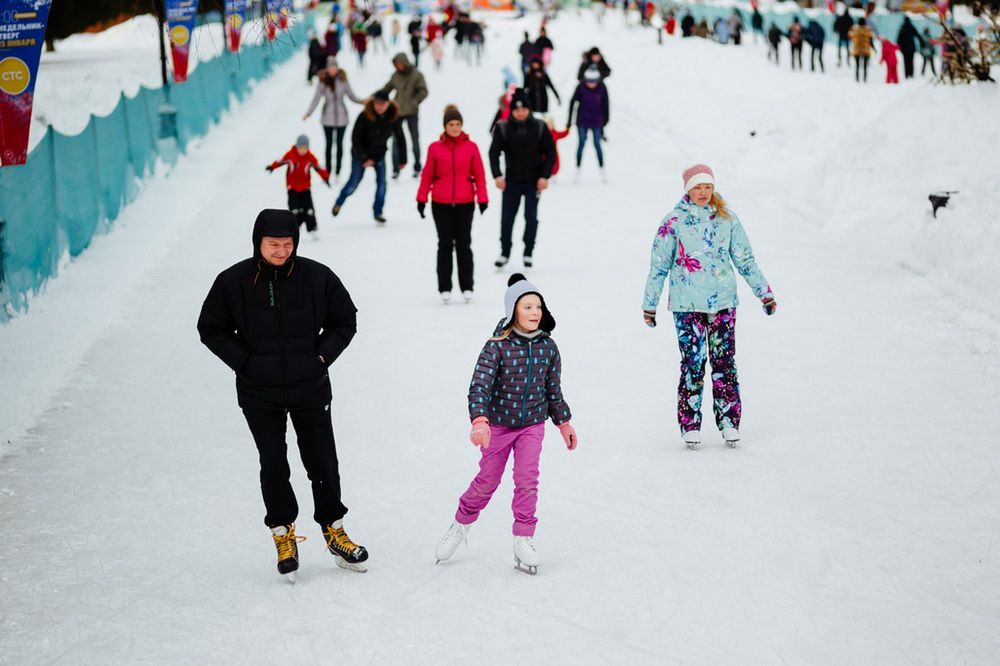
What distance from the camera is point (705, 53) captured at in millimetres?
35938

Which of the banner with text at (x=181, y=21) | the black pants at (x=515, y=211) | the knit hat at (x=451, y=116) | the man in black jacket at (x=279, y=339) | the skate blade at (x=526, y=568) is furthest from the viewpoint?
the banner with text at (x=181, y=21)

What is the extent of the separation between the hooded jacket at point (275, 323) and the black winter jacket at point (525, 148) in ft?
22.0

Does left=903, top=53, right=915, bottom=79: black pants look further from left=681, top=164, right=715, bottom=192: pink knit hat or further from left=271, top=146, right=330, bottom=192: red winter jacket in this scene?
left=681, top=164, right=715, bottom=192: pink knit hat

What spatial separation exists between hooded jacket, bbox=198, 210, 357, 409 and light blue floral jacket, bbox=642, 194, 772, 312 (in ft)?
7.41

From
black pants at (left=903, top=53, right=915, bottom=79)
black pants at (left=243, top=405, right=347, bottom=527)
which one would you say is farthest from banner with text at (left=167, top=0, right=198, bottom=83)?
black pants at (left=903, top=53, right=915, bottom=79)

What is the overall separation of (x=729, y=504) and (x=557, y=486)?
90 centimetres

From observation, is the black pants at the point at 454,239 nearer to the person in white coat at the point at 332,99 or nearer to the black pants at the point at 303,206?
the black pants at the point at 303,206

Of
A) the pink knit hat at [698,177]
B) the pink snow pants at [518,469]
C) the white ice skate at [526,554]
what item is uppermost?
the pink knit hat at [698,177]

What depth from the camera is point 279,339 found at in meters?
5.30

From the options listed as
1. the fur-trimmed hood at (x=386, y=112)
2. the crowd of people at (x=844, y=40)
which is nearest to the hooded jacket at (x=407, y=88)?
the fur-trimmed hood at (x=386, y=112)

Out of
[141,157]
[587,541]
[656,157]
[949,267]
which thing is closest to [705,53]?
[656,157]

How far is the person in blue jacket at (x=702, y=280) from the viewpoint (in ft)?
22.9

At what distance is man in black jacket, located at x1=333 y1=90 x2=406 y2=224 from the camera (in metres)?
14.5

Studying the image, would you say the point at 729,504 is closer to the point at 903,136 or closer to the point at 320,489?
the point at 320,489
